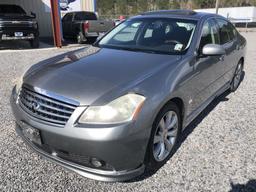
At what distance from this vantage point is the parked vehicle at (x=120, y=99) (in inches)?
98.9

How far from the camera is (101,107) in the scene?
253 centimetres

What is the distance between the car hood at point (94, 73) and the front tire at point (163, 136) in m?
0.45

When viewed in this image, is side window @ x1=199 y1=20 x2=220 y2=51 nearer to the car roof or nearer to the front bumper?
the car roof

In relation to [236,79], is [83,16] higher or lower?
higher

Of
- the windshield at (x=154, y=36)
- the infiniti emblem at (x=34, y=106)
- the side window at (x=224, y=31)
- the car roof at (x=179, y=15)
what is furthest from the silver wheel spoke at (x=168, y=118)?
the side window at (x=224, y=31)

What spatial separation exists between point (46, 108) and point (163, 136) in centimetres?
128

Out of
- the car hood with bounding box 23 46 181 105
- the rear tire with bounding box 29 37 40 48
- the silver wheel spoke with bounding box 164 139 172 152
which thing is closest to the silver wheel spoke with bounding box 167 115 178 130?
the silver wheel spoke with bounding box 164 139 172 152

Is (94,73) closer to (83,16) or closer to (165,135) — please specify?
(165,135)

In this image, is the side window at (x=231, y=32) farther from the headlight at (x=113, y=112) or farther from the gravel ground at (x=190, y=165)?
the headlight at (x=113, y=112)

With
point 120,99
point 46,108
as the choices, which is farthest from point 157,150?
point 46,108

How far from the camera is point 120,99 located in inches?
102

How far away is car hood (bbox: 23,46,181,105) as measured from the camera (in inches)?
106

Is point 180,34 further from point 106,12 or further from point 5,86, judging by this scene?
point 106,12

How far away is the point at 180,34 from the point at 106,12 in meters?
41.9
